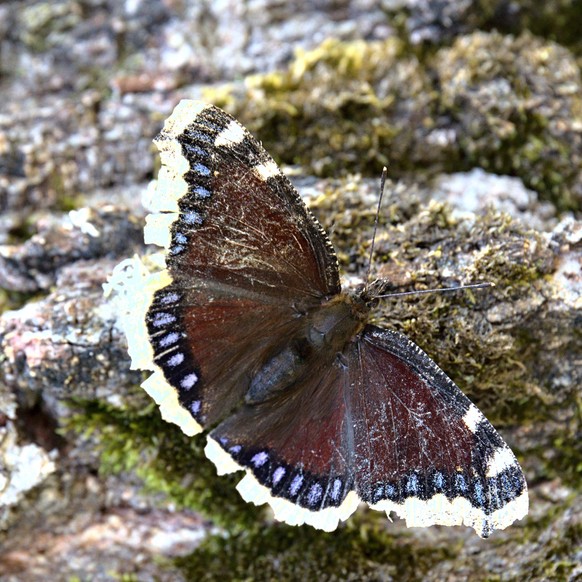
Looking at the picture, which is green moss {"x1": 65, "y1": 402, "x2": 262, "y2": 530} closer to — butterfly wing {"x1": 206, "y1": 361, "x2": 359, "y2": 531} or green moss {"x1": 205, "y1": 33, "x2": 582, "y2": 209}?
butterfly wing {"x1": 206, "y1": 361, "x2": 359, "y2": 531}

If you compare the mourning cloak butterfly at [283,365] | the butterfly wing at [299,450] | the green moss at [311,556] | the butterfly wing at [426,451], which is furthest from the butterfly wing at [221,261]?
the green moss at [311,556]

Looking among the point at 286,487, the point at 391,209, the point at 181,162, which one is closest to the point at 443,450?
the point at 286,487

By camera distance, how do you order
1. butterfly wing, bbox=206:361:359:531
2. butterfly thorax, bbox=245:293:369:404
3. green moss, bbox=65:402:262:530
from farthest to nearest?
1. green moss, bbox=65:402:262:530
2. butterfly thorax, bbox=245:293:369:404
3. butterfly wing, bbox=206:361:359:531

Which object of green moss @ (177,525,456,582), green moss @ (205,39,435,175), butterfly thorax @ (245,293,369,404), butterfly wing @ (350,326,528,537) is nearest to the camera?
butterfly wing @ (350,326,528,537)

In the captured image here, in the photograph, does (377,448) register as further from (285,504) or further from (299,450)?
(285,504)

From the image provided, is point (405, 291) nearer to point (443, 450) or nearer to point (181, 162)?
point (443, 450)

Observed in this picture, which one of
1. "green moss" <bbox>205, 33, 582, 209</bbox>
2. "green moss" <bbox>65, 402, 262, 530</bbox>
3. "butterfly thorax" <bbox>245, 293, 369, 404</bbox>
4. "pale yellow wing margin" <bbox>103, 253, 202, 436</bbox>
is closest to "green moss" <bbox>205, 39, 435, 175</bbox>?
"green moss" <bbox>205, 33, 582, 209</bbox>
